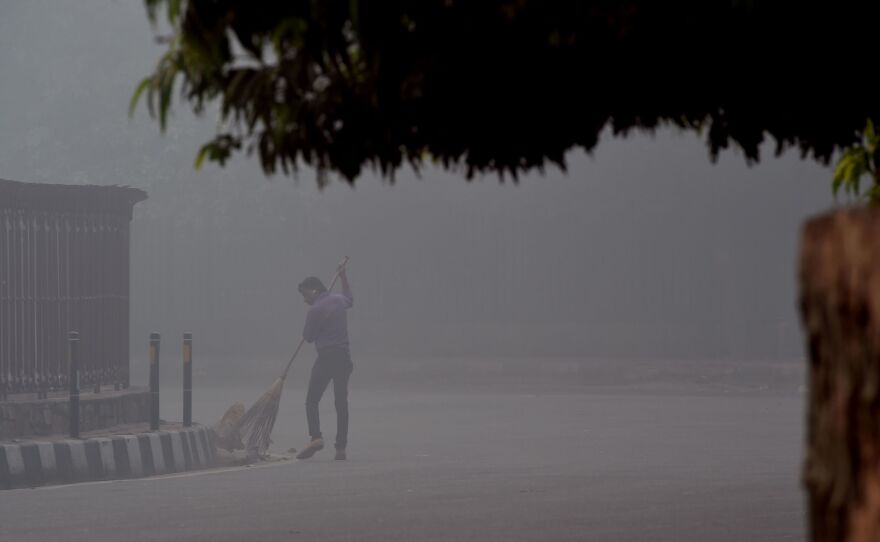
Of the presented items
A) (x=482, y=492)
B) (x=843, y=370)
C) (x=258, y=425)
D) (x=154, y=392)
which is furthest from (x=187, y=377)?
(x=843, y=370)

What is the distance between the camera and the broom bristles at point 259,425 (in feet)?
62.1

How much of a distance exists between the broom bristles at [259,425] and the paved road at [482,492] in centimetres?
58

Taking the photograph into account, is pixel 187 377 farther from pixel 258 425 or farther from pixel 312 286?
pixel 312 286

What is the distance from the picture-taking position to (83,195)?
1808 cm

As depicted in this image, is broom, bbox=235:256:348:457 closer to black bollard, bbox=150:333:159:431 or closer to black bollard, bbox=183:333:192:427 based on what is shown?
black bollard, bbox=183:333:192:427

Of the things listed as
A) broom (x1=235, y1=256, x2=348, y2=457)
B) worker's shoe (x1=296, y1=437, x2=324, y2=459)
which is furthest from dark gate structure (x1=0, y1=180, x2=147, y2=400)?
worker's shoe (x1=296, y1=437, x2=324, y2=459)

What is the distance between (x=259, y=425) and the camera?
19062mm

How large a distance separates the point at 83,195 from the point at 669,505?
289 inches

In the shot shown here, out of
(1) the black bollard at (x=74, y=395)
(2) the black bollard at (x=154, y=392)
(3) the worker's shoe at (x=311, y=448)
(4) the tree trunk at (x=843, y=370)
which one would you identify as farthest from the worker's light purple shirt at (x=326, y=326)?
(4) the tree trunk at (x=843, y=370)

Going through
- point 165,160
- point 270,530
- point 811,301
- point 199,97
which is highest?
point 165,160


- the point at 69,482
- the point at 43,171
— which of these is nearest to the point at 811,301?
the point at 69,482

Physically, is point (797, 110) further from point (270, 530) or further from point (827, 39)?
point (270, 530)

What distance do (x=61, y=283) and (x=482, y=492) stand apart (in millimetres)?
5394

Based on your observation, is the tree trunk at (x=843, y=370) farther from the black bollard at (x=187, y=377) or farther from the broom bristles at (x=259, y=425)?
the broom bristles at (x=259, y=425)
